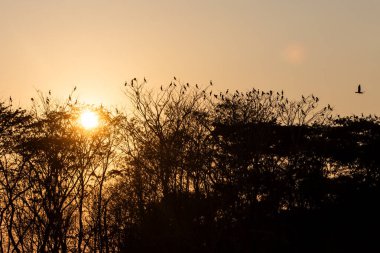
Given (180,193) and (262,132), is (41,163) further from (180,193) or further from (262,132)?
(262,132)

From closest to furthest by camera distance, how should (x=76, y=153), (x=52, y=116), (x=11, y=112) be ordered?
(x=11, y=112), (x=52, y=116), (x=76, y=153)

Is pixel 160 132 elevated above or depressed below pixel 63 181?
above

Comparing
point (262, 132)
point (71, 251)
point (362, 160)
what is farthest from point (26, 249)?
point (362, 160)

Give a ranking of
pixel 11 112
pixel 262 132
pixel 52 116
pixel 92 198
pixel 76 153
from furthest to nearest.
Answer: pixel 92 198 → pixel 262 132 → pixel 76 153 → pixel 52 116 → pixel 11 112

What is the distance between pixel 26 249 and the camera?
4731 centimetres

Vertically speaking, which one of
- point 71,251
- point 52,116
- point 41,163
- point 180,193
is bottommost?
point 71,251

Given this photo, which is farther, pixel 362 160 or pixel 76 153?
pixel 362 160

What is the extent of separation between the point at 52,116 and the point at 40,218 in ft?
27.9

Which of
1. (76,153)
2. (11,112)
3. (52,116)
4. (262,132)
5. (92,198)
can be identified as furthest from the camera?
(92,198)

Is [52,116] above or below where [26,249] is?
above

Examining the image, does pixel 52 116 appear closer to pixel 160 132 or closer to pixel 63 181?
pixel 63 181

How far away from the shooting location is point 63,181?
43156mm

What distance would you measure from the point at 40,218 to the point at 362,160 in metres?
27.0

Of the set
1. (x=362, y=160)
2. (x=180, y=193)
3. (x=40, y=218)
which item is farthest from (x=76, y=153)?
(x=362, y=160)
